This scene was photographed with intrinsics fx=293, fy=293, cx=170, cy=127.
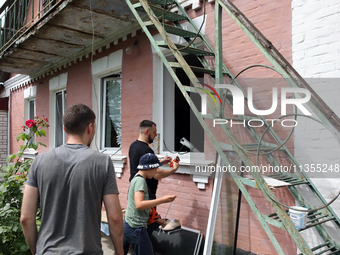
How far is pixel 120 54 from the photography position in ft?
17.3

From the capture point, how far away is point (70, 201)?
176 cm

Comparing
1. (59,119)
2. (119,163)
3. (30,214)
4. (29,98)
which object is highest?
(29,98)

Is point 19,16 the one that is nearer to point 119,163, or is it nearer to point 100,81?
point 100,81

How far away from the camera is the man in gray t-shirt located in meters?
1.74

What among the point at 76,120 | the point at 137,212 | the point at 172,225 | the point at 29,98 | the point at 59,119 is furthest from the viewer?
the point at 29,98

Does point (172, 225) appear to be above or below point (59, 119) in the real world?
below

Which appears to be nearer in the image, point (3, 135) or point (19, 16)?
point (19, 16)

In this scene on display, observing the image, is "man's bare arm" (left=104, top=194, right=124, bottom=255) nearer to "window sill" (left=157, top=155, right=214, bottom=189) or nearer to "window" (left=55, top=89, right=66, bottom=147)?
"window sill" (left=157, top=155, right=214, bottom=189)

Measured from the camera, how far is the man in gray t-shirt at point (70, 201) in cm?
174

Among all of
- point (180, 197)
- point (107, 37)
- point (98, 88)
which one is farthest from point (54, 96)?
point (180, 197)

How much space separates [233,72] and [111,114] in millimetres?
2984

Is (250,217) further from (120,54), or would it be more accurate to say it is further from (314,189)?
(120,54)

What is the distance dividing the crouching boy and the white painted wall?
1453mm

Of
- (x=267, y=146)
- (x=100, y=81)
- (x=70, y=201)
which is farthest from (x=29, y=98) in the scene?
(x=70, y=201)
